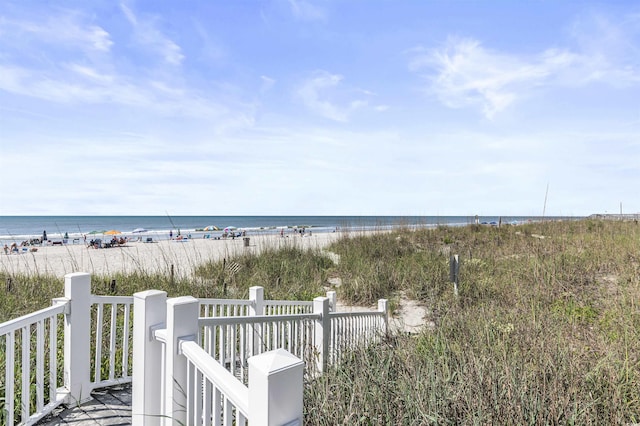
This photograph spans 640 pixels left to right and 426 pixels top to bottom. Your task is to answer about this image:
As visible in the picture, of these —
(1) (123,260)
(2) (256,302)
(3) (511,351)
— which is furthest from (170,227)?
(3) (511,351)

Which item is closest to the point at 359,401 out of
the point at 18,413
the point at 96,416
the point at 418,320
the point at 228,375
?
the point at 228,375

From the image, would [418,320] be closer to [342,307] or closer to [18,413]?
[342,307]

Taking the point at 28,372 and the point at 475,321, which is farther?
the point at 475,321

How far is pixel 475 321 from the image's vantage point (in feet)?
16.1

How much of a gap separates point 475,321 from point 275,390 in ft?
14.5

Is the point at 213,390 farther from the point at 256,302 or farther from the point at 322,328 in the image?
the point at 256,302

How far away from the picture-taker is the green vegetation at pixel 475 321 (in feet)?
8.40

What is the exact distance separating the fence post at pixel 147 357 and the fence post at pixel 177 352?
30 centimetres

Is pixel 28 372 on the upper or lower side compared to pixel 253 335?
lower

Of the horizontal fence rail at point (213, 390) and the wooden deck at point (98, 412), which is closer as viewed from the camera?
the horizontal fence rail at point (213, 390)

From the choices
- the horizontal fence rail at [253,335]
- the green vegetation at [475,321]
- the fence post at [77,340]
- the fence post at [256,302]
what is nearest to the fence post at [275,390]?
the green vegetation at [475,321]

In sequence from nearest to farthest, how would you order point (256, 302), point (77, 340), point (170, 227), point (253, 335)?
point (253, 335) → point (77, 340) → point (256, 302) → point (170, 227)

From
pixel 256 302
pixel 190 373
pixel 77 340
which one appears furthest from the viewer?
pixel 256 302

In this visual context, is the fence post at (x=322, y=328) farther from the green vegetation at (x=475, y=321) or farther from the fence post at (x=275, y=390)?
the fence post at (x=275, y=390)
